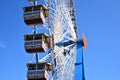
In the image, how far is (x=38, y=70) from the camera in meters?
62.9

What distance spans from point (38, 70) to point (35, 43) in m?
3.45

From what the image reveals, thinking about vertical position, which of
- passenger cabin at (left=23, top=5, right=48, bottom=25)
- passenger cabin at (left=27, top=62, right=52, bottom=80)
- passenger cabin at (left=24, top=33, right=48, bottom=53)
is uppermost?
passenger cabin at (left=23, top=5, right=48, bottom=25)

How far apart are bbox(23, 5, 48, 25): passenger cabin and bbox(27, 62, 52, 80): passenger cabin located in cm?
533

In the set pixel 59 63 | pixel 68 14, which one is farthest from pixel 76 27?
pixel 59 63

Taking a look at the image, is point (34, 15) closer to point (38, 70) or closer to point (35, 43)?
point (35, 43)

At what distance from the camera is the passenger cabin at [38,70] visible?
6203 centimetres

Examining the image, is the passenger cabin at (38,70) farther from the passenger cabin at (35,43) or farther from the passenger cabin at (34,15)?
the passenger cabin at (34,15)

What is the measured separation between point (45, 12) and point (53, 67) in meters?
7.32

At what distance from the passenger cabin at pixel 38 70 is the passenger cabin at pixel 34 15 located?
17.5 feet

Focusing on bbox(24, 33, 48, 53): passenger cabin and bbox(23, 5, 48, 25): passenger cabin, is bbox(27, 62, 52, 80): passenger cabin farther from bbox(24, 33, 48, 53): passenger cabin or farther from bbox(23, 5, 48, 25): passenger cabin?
bbox(23, 5, 48, 25): passenger cabin

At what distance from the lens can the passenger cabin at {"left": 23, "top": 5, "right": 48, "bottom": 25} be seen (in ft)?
210

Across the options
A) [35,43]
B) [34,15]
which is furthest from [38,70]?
[34,15]

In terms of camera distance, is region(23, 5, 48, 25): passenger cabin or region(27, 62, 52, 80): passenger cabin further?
region(23, 5, 48, 25): passenger cabin

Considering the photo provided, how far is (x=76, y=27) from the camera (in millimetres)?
71375
